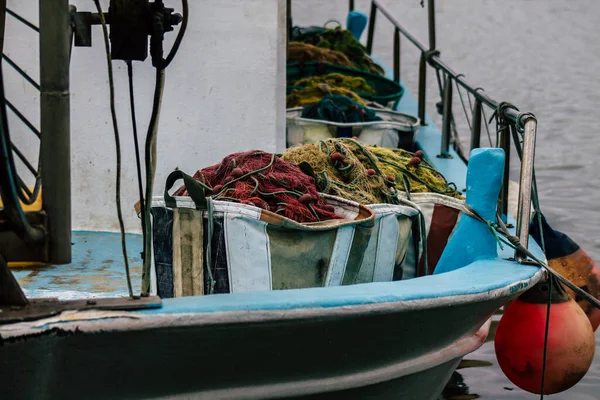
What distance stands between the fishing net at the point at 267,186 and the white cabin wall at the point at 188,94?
96 centimetres

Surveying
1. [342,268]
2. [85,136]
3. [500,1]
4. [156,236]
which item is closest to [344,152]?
[342,268]

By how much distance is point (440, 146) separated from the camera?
6.88 meters

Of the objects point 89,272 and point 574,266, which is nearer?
point 89,272

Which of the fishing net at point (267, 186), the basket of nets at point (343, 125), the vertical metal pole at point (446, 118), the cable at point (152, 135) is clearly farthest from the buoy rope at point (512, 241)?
the vertical metal pole at point (446, 118)

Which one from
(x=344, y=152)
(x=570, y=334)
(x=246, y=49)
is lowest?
(x=570, y=334)

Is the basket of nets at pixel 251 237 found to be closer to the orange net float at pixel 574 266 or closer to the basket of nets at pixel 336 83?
the orange net float at pixel 574 266

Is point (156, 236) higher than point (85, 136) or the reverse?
the reverse

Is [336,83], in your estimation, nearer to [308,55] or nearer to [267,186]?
[308,55]

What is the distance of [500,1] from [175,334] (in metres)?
24.1

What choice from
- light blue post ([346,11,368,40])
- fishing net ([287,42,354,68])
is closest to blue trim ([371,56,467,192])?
fishing net ([287,42,354,68])

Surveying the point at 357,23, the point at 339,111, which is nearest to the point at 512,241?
the point at 339,111

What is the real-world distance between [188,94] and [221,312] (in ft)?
6.91

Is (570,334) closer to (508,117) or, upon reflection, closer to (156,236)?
(508,117)

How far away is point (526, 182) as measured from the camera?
3.51 m
